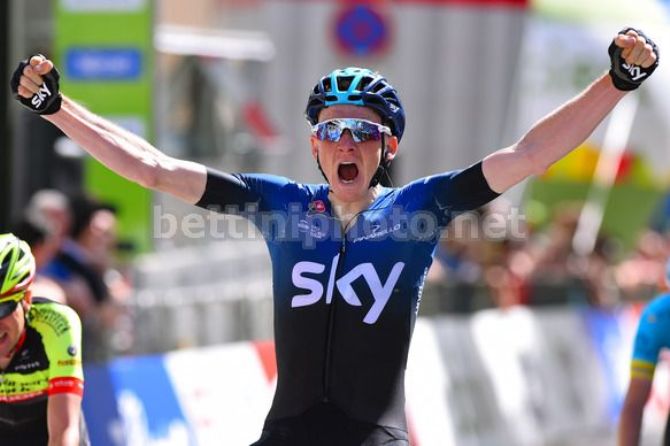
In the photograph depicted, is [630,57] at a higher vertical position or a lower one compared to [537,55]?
lower

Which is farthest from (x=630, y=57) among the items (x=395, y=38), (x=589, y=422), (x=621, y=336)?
(x=395, y=38)

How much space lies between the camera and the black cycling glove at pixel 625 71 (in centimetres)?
524

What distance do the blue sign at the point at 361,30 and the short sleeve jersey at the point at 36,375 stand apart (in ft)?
49.9

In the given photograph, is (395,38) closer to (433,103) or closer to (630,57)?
(433,103)

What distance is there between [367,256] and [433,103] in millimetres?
16067

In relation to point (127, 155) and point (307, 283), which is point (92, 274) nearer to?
point (127, 155)

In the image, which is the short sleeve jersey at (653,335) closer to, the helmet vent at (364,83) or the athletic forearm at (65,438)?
the helmet vent at (364,83)

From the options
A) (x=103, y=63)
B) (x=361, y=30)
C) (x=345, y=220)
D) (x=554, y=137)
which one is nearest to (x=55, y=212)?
(x=103, y=63)

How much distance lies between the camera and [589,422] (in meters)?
14.8

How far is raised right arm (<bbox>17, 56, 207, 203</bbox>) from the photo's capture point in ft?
18.0

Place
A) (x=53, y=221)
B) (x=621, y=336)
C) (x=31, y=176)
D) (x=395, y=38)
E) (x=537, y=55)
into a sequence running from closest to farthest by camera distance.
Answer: (x=53, y=221) → (x=31, y=176) → (x=621, y=336) → (x=537, y=55) → (x=395, y=38)

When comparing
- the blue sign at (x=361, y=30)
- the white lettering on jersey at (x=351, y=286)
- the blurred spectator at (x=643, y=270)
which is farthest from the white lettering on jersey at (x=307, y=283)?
the blue sign at (x=361, y=30)

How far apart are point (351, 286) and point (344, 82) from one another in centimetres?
76

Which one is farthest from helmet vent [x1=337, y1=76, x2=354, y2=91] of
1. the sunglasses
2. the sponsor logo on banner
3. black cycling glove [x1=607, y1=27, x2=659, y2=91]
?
the sponsor logo on banner
